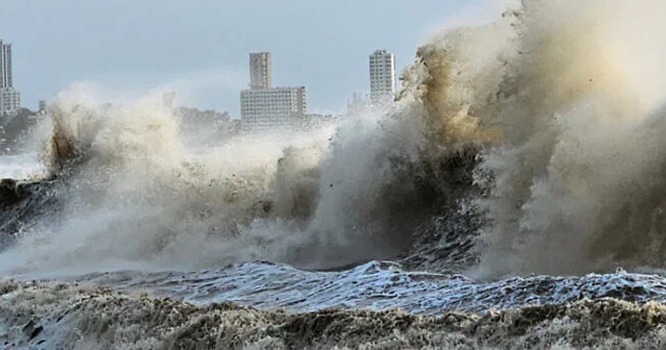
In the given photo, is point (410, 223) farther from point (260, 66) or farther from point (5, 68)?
point (5, 68)

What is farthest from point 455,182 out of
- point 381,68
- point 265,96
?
point 265,96

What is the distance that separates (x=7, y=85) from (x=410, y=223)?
103 metres

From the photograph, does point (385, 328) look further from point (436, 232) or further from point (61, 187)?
point (61, 187)

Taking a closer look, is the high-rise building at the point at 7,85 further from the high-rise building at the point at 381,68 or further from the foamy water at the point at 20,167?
the high-rise building at the point at 381,68

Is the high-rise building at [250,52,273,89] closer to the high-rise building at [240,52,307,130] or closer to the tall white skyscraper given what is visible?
the high-rise building at [240,52,307,130]

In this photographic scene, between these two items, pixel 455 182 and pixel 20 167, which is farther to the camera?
pixel 20 167

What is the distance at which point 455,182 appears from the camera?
16.8 m

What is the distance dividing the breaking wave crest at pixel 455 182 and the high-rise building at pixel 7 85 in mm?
90411

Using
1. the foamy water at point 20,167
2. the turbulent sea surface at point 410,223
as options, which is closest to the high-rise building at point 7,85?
the foamy water at point 20,167

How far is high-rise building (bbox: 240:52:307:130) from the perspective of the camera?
2019 inches

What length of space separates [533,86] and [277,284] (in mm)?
5102

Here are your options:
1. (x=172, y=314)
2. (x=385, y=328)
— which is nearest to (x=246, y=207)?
(x=172, y=314)

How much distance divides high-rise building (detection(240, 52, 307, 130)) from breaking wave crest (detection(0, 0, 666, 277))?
1038 inches

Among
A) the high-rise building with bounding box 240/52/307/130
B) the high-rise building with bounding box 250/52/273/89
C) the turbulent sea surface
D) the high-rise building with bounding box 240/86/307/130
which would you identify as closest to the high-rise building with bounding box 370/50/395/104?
the high-rise building with bounding box 240/52/307/130
